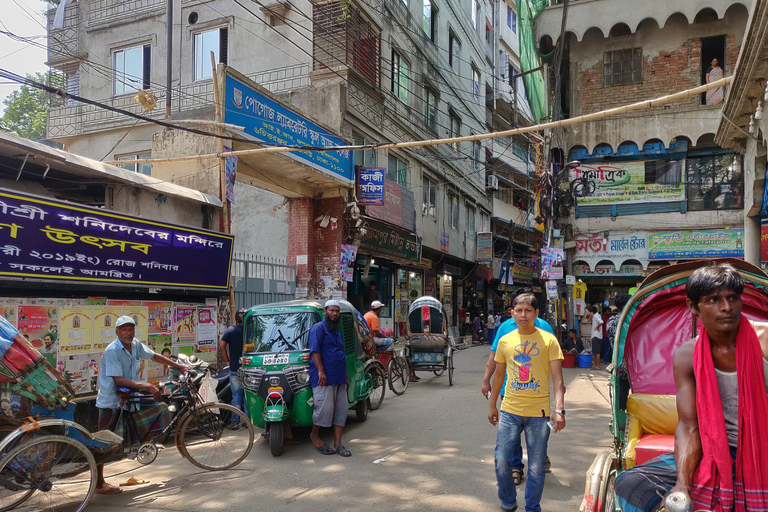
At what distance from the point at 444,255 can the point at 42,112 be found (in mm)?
26864

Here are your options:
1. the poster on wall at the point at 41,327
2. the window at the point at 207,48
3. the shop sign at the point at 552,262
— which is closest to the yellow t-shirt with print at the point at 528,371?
the poster on wall at the point at 41,327

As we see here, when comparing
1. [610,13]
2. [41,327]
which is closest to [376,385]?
[41,327]

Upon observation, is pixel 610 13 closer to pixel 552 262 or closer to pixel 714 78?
pixel 714 78

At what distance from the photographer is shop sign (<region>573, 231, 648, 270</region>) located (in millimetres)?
21609

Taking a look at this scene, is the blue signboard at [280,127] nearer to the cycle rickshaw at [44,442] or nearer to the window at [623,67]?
the cycle rickshaw at [44,442]

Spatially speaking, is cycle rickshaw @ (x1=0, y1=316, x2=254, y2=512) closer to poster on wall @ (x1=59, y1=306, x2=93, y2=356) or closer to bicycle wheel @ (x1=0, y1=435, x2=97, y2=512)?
bicycle wheel @ (x1=0, y1=435, x2=97, y2=512)

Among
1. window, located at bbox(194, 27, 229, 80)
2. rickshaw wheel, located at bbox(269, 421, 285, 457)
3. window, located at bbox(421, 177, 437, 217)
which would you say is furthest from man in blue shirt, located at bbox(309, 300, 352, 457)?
window, located at bbox(421, 177, 437, 217)

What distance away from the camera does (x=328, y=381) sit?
6898 millimetres

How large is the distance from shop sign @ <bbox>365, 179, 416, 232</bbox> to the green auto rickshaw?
853cm

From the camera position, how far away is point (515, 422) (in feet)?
14.6

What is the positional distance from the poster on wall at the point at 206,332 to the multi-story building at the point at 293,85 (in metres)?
2.87

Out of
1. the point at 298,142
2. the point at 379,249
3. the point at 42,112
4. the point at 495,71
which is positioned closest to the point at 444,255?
the point at 379,249

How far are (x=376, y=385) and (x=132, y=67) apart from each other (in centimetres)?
1481

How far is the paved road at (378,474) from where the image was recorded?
5129 mm
